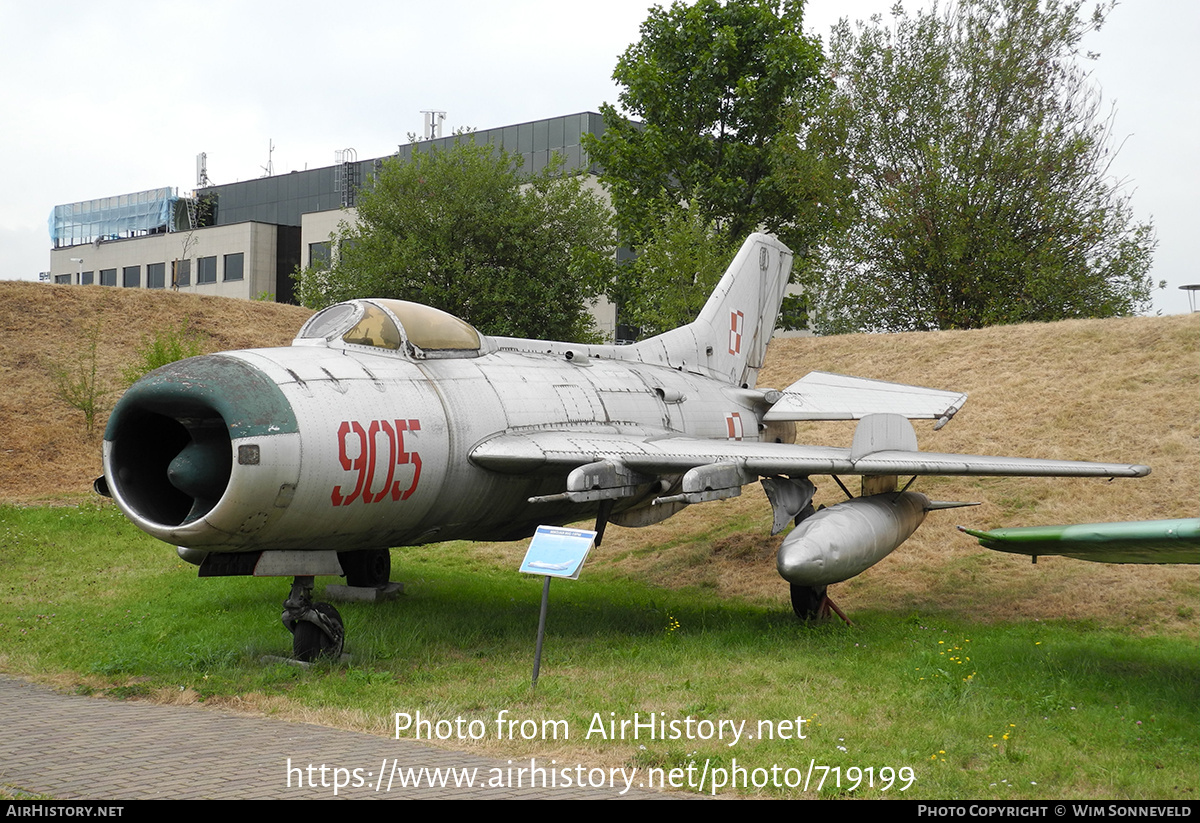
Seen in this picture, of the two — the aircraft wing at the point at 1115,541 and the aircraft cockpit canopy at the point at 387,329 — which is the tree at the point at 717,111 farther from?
the aircraft wing at the point at 1115,541

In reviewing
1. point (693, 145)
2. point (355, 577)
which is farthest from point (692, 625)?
point (693, 145)

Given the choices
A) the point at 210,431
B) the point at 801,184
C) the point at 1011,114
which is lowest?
the point at 210,431

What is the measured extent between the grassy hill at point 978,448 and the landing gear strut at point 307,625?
24.7 feet

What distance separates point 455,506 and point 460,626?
80.9 inches

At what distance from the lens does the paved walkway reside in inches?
235

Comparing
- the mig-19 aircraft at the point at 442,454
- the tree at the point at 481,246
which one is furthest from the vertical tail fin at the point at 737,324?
the tree at the point at 481,246

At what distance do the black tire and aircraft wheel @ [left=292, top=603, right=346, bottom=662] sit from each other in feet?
12.8

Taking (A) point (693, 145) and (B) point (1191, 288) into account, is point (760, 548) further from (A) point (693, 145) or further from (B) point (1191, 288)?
(A) point (693, 145)

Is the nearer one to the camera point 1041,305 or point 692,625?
point 692,625

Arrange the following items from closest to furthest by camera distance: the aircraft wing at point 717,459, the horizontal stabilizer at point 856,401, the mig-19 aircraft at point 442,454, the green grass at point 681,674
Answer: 1. the green grass at point 681,674
2. the mig-19 aircraft at point 442,454
3. the aircraft wing at point 717,459
4. the horizontal stabilizer at point 856,401

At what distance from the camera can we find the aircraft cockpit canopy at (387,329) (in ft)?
33.7

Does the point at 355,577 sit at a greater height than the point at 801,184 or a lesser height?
lesser

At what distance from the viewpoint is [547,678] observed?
9086 millimetres

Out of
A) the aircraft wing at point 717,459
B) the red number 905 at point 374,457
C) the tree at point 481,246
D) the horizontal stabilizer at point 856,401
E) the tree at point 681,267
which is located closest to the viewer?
the red number 905 at point 374,457
